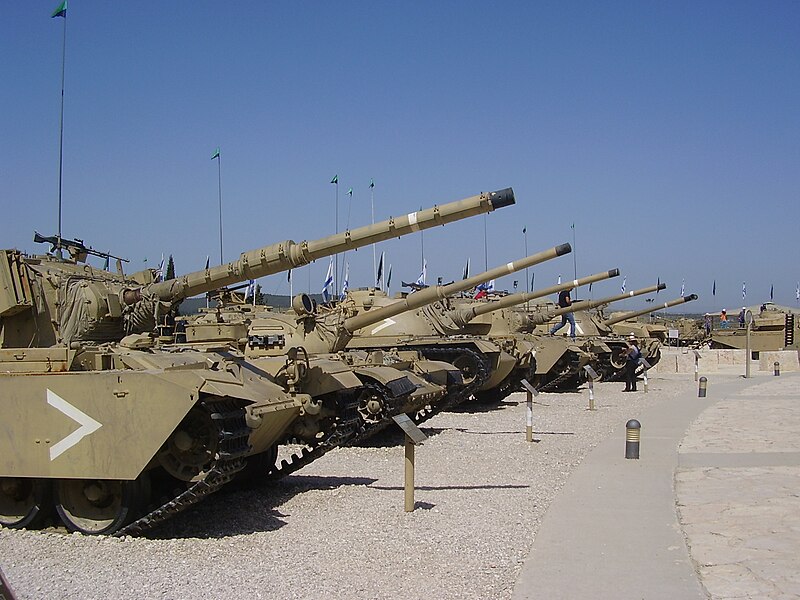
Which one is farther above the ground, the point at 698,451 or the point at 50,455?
the point at 50,455

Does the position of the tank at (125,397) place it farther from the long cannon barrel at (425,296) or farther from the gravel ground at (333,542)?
the long cannon barrel at (425,296)

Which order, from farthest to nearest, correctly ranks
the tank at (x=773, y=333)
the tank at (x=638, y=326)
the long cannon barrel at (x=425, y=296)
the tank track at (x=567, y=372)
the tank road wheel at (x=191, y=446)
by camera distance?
the tank at (x=773, y=333)
the tank at (x=638, y=326)
the tank track at (x=567, y=372)
the long cannon barrel at (x=425, y=296)
the tank road wheel at (x=191, y=446)

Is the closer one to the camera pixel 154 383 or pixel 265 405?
pixel 154 383

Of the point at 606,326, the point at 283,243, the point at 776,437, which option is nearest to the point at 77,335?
the point at 283,243

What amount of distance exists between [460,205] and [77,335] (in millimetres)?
4346

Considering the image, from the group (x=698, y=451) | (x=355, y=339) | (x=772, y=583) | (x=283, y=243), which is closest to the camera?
(x=772, y=583)

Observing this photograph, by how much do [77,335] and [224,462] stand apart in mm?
2719

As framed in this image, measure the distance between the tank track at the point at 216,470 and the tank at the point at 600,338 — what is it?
2011cm

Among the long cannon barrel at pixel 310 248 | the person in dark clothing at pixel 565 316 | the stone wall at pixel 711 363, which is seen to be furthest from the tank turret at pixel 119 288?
the stone wall at pixel 711 363

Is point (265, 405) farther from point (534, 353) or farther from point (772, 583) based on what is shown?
point (534, 353)

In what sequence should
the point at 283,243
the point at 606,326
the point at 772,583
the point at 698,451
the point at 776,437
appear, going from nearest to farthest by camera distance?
1. the point at 772,583
2. the point at 283,243
3. the point at 698,451
4. the point at 776,437
5. the point at 606,326

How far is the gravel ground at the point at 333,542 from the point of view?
6.80 m

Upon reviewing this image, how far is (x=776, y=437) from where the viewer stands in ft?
51.4

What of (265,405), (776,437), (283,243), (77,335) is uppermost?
(283,243)
